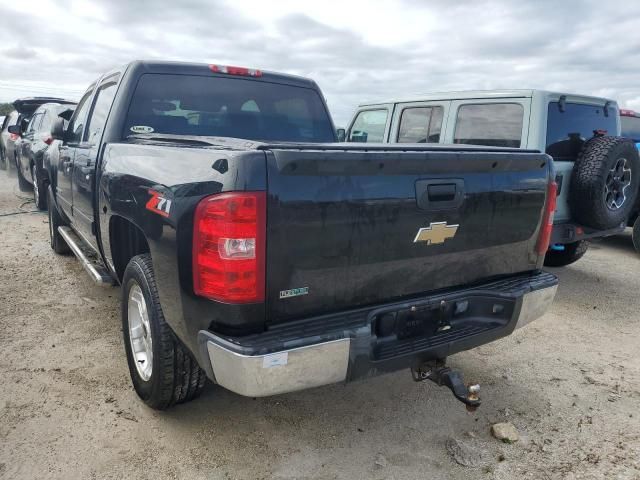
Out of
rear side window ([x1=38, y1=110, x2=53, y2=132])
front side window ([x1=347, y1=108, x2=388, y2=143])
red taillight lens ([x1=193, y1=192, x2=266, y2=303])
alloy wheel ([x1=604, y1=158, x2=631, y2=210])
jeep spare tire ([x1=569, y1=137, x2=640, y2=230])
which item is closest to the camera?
red taillight lens ([x1=193, y1=192, x2=266, y2=303])

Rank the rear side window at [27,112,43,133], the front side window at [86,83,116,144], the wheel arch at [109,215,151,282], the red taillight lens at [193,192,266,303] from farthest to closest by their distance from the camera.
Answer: the rear side window at [27,112,43,133] → the front side window at [86,83,116,144] → the wheel arch at [109,215,151,282] → the red taillight lens at [193,192,266,303]

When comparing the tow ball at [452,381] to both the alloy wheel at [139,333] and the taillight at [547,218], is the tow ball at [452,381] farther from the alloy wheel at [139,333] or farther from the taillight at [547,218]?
the alloy wheel at [139,333]

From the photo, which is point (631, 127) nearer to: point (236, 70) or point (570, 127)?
point (570, 127)

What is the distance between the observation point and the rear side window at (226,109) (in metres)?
3.45

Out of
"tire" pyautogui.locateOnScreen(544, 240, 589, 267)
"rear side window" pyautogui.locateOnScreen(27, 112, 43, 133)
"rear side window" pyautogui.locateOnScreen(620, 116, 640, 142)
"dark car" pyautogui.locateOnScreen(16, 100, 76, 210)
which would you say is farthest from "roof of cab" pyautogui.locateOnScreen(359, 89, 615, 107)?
"rear side window" pyautogui.locateOnScreen(27, 112, 43, 133)

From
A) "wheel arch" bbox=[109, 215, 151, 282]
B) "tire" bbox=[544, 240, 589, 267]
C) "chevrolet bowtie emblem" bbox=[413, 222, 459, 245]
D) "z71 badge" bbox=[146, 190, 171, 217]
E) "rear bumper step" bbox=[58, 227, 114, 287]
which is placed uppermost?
"z71 badge" bbox=[146, 190, 171, 217]

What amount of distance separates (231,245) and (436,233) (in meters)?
1.00

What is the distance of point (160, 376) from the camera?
250 centimetres

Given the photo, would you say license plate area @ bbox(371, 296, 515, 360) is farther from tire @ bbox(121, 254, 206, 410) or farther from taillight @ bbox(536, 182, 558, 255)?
tire @ bbox(121, 254, 206, 410)

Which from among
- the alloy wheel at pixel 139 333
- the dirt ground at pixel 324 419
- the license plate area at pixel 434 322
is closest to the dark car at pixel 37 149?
the dirt ground at pixel 324 419

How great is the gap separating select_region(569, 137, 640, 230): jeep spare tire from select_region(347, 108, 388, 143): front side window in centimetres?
257

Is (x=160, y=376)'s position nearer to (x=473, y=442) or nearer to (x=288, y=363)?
(x=288, y=363)

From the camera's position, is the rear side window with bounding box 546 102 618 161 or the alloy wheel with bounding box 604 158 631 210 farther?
the alloy wheel with bounding box 604 158 631 210

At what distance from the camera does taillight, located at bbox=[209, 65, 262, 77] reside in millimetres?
3705
